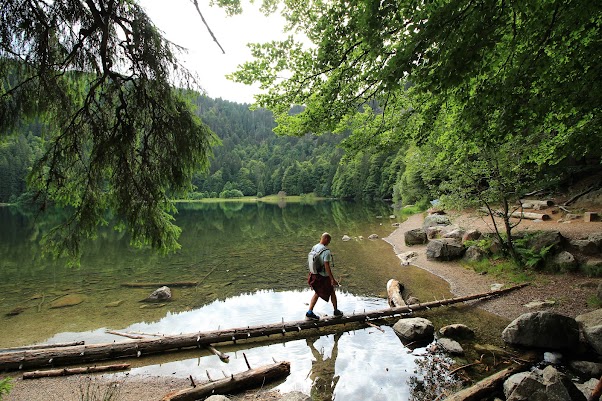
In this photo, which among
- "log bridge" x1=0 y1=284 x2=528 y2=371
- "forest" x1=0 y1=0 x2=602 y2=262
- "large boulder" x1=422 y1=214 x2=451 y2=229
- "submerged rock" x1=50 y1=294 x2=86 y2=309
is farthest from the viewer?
"large boulder" x1=422 y1=214 x2=451 y2=229

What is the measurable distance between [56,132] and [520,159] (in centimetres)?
1287

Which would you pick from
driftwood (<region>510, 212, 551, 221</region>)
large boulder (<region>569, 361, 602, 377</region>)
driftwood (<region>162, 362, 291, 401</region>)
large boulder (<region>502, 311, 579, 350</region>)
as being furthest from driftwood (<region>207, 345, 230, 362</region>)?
driftwood (<region>510, 212, 551, 221</region>)

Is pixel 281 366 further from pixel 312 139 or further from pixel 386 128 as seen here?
pixel 312 139

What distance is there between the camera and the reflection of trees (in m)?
5.64

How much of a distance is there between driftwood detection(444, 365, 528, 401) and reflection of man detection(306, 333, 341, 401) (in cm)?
207

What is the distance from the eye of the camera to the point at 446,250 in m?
14.8

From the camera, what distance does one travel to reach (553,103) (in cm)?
553

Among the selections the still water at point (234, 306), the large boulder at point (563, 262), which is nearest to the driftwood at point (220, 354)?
the still water at point (234, 306)

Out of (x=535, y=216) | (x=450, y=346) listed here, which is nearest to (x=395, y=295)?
(x=450, y=346)

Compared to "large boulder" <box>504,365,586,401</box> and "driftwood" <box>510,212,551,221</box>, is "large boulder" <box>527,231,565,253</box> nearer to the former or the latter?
"driftwood" <box>510,212,551,221</box>

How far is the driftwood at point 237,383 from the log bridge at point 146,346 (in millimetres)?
1721

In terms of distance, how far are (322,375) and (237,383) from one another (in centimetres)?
171

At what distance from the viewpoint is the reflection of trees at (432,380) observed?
564 centimetres

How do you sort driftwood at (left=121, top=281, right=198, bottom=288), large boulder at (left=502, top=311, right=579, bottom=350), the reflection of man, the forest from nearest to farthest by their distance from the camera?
the forest, the reflection of man, large boulder at (left=502, top=311, right=579, bottom=350), driftwood at (left=121, top=281, right=198, bottom=288)
